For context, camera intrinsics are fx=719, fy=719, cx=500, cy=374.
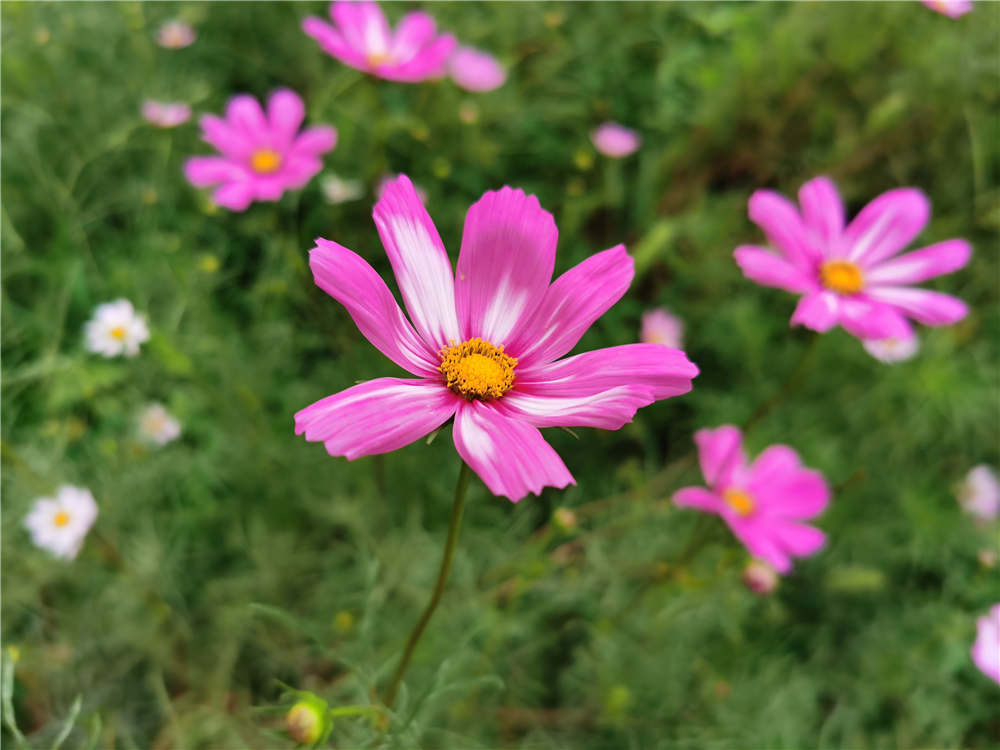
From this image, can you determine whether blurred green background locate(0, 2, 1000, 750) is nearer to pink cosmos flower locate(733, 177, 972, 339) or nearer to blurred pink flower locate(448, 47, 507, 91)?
blurred pink flower locate(448, 47, 507, 91)

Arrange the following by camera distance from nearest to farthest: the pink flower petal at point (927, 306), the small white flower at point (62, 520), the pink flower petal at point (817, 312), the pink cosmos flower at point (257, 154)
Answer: the pink flower petal at point (817, 312) < the pink flower petal at point (927, 306) < the small white flower at point (62, 520) < the pink cosmos flower at point (257, 154)

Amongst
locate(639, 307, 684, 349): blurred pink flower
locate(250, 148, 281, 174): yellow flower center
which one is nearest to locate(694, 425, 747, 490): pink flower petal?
locate(639, 307, 684, 349): blurred pink flower

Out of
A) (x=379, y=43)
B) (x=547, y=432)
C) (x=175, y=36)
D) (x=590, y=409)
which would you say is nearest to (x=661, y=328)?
(x=547, y=432)

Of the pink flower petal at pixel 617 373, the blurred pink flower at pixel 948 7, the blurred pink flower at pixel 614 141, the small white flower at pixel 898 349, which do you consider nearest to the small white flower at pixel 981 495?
the small white flower at pixel 898 349

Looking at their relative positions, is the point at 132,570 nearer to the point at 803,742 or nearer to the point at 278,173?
the point at 278,173

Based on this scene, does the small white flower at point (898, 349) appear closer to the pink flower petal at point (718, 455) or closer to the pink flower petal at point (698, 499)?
the pink flower petal at point (718, 455)

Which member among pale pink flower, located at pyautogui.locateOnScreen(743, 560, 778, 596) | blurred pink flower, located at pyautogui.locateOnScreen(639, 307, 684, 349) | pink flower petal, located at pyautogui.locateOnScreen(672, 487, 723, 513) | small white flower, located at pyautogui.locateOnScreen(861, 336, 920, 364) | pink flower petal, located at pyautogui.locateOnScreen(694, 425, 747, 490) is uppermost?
pink flower petal, located at pyautogui.locateOnScreen(672, 487, 723, 513)
